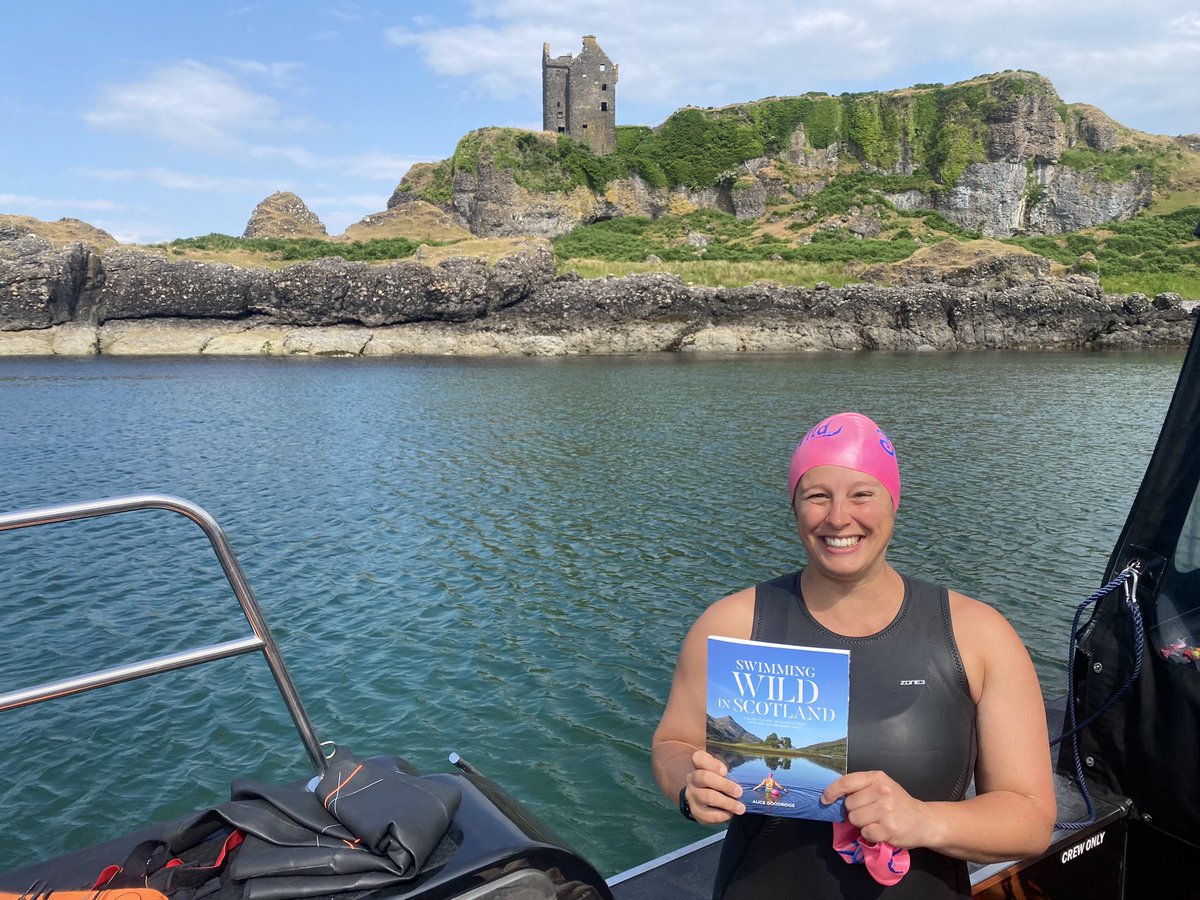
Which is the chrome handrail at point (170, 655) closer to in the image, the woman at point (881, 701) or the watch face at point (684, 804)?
the watch face at point (684, 804)

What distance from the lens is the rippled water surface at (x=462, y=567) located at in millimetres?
7359

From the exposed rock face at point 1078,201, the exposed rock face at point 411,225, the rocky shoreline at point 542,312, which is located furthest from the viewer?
the exposed rock face at point 1078,201

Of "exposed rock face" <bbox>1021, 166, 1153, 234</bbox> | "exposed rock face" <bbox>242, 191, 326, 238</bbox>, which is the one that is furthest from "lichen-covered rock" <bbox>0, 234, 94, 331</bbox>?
"exposed rock face" <bbox>1021, 166, 1153, 234</bbox>

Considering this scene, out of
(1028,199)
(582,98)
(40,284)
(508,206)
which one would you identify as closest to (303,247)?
(508,206)

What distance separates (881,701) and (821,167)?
100187mm

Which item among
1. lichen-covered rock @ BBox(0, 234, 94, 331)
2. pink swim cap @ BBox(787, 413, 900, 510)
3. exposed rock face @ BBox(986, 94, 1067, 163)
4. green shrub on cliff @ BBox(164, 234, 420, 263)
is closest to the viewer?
pink swim cap @ BBox(787, 413, 900, 510)

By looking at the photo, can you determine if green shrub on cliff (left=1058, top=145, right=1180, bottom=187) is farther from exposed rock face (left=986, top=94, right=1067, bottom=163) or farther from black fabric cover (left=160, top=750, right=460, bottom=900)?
black fabric cover (left=160, top=750, right=460, bottom=900)

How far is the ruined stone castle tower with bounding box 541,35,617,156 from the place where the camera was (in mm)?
89125

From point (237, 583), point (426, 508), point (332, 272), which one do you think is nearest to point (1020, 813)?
point (237, 583)

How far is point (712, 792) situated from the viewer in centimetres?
197

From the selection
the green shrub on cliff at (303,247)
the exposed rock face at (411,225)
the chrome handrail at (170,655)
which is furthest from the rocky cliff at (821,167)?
the chrome handrail at (170,655)

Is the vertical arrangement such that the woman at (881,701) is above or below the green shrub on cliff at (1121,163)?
below

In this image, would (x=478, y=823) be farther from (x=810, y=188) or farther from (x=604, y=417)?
(x=810, y=188)

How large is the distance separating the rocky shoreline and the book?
4989 cm
